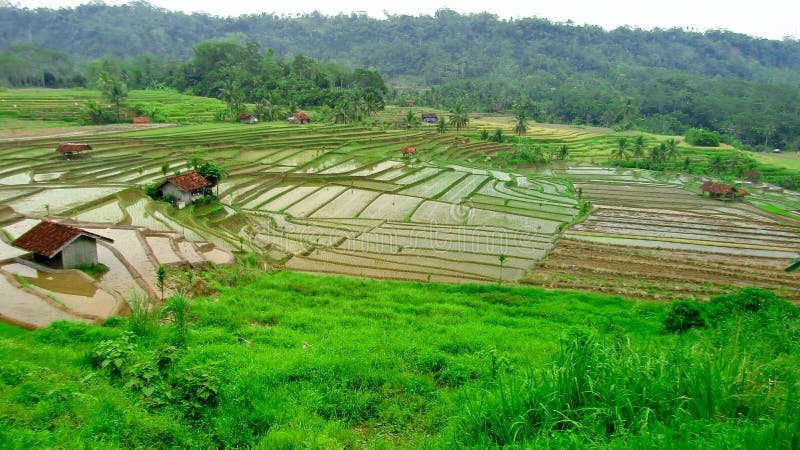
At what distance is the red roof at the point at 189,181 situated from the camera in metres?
22.2

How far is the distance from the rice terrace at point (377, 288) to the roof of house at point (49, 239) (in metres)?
0.07

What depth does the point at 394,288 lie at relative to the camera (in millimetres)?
14289

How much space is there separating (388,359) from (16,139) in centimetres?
3866

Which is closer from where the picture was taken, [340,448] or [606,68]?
[340,448]

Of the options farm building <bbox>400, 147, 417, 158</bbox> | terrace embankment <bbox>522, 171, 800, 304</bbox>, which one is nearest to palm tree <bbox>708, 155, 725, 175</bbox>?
terrace embankment <bbox>522, 171, 800, 304</bbox>

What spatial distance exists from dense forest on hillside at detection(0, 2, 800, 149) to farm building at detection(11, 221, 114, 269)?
72.3 m

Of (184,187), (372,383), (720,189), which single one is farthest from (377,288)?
(720,189)

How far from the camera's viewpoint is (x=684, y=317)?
10.6m

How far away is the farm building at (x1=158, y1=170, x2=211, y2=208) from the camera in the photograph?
2222cm

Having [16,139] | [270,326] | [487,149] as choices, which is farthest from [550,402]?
[487,149]

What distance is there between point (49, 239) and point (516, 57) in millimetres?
145060

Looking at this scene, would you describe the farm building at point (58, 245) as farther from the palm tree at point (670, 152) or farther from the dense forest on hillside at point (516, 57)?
the dense forest on hillside at point (516, 57)

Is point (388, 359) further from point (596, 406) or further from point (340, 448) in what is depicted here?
point (596, 406)

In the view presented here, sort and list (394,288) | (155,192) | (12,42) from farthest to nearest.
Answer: (12,42) → (155,192) → (394,288)
